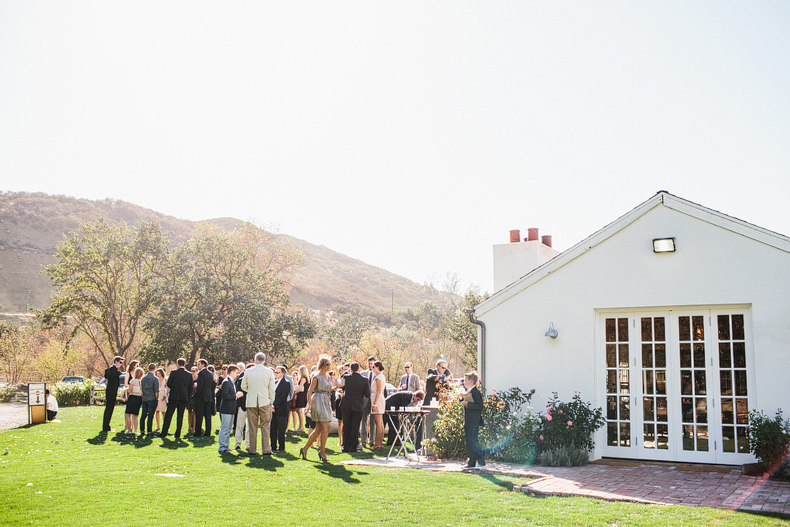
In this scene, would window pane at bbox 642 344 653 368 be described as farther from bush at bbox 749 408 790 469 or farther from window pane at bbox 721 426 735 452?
bush at bbox 749 408 790 469

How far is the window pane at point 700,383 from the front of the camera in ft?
31.1

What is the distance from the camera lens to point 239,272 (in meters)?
28.3

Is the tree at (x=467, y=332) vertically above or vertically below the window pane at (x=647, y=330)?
above

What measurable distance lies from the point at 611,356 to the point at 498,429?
96.1 inches

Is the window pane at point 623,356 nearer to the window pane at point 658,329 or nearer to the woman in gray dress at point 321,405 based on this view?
the window pane at point 658,329

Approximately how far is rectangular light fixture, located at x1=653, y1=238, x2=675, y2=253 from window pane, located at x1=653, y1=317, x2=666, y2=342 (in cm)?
120

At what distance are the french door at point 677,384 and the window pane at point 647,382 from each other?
0.02 meters

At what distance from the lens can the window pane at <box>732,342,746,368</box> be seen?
9.31m

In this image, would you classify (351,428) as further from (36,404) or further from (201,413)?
(36,404)

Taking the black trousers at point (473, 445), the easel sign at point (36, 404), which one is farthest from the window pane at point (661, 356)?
the easel sign at point (36, 404)

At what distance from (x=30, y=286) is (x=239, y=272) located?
43.0 metres

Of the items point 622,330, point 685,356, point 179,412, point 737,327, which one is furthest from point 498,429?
point 179,412

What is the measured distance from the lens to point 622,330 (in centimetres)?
1036

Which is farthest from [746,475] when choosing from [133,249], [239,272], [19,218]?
[19,218]
